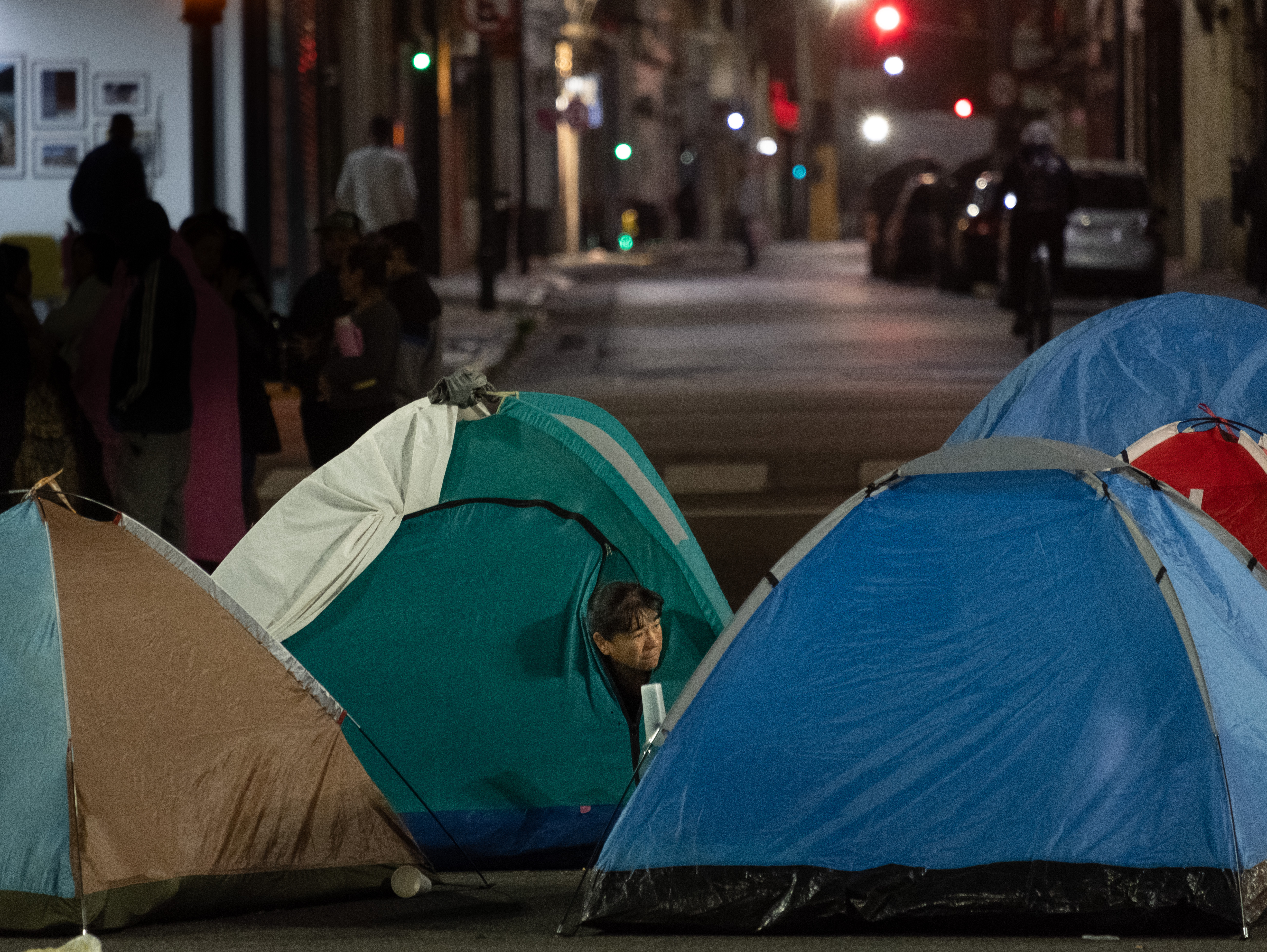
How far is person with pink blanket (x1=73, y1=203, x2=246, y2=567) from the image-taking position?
9.02 metres

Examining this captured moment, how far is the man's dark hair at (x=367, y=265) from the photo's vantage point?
30.3ft

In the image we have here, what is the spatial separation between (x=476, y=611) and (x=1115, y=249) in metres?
18.1

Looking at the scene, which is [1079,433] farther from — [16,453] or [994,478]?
[16,453]

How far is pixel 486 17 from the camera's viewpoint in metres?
25.2

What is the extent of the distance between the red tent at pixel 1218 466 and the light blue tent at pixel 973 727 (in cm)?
200

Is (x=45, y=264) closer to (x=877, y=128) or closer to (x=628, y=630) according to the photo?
(x=628, y=630)

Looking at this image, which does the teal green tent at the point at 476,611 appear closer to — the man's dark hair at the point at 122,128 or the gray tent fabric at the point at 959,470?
the gray tent fabric at the point at 959,470


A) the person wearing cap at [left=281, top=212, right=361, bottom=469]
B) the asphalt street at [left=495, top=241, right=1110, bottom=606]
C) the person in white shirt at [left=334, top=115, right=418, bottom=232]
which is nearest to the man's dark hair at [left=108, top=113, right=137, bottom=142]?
the asphalt street at [left=495, top=241, right=1110, bottom=606]

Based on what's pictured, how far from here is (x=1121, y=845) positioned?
5566mm

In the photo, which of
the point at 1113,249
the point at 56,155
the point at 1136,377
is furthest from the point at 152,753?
the point at 1113,249

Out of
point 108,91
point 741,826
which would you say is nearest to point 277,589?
point 741,826

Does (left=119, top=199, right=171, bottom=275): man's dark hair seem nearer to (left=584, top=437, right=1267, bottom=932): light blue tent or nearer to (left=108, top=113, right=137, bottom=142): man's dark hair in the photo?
(left=584, top=437, right=1267, bottom=932): light blue tent

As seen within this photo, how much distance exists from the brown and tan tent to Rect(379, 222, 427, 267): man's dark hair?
4.02 metres

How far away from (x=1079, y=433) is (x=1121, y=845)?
302 cm
